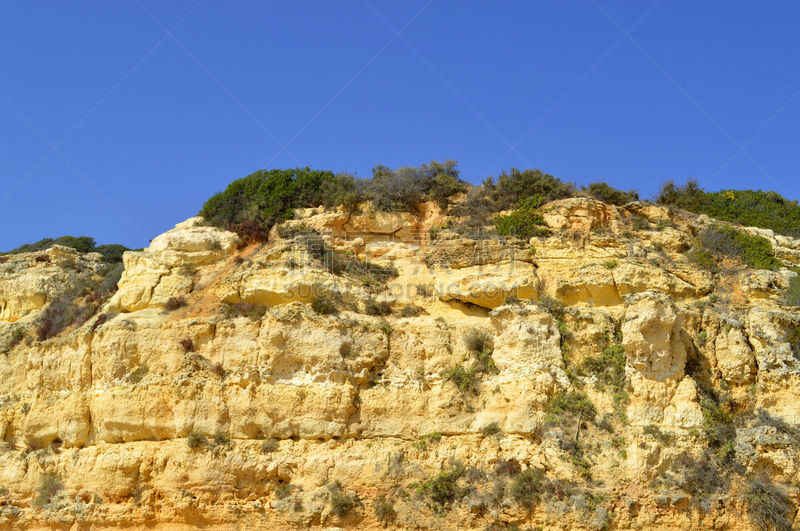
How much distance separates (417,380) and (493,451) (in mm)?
2479

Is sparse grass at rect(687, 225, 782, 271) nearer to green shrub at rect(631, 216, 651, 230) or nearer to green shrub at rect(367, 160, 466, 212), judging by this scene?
green shrub at rect(631, 216, 651, 230)

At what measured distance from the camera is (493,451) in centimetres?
1587

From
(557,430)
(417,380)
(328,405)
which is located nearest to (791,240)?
(557,430)

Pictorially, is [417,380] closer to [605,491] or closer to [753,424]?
[605,491]

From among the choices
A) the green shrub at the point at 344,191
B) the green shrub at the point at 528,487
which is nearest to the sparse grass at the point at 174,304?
the green shrub at the point at 344,191

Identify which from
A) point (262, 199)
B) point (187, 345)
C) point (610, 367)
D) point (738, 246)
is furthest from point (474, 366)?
point (262, 199)

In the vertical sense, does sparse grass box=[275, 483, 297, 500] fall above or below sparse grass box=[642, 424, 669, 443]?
below

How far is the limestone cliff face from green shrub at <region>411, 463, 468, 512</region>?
1.3 inches

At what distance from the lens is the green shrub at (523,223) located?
20.0 m

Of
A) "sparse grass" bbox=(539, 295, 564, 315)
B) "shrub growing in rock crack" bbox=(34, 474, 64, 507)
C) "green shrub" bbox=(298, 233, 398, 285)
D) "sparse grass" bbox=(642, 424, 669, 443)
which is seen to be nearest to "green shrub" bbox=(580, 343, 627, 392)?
"sparse grass" bbox=(642, 424, 669, 443)

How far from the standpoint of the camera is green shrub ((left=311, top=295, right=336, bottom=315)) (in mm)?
17906

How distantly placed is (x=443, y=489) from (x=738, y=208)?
51.4 feet

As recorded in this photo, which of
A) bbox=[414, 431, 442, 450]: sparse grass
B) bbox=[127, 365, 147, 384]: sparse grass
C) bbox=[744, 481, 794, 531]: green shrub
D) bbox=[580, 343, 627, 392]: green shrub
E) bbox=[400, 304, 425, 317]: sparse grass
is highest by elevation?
bbox=[400, 304, 425, 317]: sparse grass

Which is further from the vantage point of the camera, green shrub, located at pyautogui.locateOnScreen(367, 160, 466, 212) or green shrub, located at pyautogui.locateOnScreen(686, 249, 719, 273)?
green shrub, located at pyautogui.locateOnScreen(367, 160, 466, 212)
